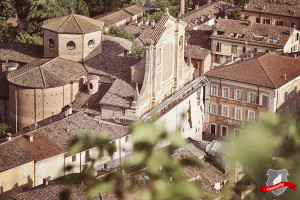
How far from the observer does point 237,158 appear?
5.70 m

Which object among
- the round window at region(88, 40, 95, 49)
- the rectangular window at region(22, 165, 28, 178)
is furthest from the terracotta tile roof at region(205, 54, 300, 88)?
the rectangular window at region(22, 165, 28, 178)

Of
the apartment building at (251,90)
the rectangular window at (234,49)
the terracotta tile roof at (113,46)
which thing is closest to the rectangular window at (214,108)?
the apartment building at (251,90)

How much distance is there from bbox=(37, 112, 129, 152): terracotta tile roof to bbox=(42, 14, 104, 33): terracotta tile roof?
222 inches

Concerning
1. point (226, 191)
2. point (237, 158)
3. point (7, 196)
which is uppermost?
point (237, 158)

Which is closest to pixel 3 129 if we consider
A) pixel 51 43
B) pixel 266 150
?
pixel 51 43

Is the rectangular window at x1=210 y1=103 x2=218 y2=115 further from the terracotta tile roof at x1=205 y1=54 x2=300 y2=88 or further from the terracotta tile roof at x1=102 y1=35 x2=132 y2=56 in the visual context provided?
the terracotta tile roof at x1=102 y1=35 x2=132 y2=56

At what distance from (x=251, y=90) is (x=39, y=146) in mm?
13780

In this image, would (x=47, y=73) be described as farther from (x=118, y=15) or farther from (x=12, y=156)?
(x=118, y=15)

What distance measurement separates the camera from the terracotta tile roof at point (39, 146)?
2456 cm

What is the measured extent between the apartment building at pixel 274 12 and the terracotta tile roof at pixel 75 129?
101ft

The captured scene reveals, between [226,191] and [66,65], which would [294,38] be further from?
[226,191]

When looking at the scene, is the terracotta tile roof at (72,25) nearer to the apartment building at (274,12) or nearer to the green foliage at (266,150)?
the apartment building at (274,12)

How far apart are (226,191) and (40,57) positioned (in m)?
28.2

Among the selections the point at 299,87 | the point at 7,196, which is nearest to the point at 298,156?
the point at 7,196
